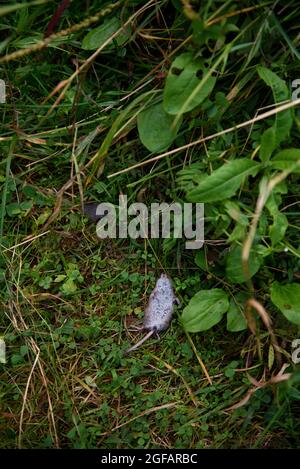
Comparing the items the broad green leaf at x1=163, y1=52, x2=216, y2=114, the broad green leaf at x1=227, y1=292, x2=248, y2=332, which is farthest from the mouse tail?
the broad green leaf at x1=163, y1=52, x2=216, y2=114

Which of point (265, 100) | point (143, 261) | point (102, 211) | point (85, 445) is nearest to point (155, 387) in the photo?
point (85, 445)

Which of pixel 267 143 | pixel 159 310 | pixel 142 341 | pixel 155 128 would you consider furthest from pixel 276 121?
pixel 142 341

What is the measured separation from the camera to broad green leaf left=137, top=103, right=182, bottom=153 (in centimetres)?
177

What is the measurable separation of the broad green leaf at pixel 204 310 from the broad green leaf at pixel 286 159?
422 millimetres

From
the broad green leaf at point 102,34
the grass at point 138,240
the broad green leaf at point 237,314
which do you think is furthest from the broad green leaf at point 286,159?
the broad green leaf at point 102,34

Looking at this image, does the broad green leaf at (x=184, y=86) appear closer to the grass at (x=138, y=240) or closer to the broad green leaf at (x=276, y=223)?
the grass at (x=138, y=240)

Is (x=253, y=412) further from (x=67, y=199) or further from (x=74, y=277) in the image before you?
(x=67, y=199)

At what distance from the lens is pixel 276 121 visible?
1.67 m

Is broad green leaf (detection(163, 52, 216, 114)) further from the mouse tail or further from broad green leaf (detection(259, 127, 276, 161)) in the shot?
the mouse tail

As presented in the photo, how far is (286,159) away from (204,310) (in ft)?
1.69

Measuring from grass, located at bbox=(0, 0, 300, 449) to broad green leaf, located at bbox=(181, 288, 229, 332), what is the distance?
0.03 meters

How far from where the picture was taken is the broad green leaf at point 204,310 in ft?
5.76

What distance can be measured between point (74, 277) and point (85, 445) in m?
0.51

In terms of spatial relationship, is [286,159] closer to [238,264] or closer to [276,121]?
[276,121]
